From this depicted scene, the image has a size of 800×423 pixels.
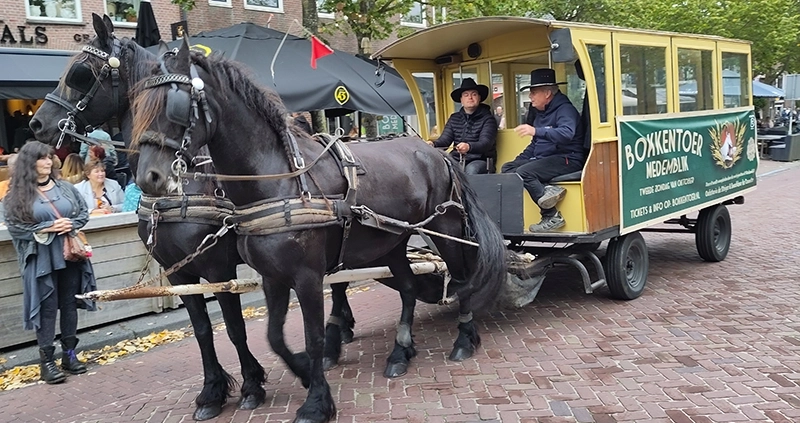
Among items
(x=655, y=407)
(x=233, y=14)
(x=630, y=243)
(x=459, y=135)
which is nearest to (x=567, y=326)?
(x=630, y=243)

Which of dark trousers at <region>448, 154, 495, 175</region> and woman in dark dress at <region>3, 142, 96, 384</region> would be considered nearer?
woman in dark dress at <region>3, 142, 96, 384</region>

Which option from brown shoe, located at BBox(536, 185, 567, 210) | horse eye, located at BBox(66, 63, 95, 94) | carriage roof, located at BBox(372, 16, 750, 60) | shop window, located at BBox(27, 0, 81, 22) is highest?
shop window, located at BBox(27, 0, 81, 22)

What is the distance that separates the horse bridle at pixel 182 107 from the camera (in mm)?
3082

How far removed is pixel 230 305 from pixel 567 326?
2874mm

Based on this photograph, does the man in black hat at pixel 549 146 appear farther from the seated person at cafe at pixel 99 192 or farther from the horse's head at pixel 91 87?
the seated person at cafe at pixel 99 192

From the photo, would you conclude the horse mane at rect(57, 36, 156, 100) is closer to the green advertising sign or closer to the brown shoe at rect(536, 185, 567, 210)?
the brown shoe at rect(536, 185, 567, 210)

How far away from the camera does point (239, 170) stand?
3.57 meters

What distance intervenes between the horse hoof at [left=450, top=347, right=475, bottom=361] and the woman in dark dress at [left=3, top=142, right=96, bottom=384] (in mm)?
3012

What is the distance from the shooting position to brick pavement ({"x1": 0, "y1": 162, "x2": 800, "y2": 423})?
400cm

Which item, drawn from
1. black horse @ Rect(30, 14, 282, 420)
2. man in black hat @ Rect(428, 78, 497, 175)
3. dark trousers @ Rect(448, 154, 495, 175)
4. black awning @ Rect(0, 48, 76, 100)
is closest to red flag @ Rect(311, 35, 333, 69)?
man in black hat @ Rect(428, 78, 497, 175)

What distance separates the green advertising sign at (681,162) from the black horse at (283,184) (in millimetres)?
2025

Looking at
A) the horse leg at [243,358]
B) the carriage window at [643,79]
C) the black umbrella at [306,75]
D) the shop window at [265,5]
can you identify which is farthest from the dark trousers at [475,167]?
the shop window at [265,5]

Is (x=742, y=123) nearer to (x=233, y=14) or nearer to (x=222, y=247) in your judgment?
(x=222, y=247)

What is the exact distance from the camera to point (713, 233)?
767cm
